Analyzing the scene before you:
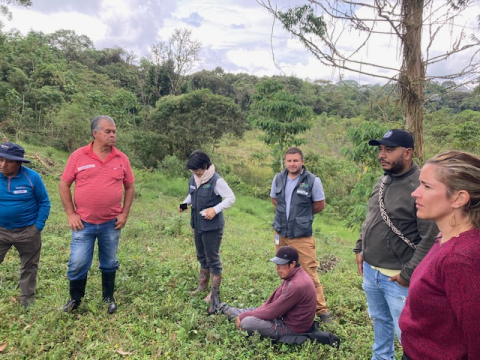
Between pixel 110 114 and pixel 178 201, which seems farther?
pixel 110 114

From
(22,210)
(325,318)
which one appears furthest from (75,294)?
(325,318)

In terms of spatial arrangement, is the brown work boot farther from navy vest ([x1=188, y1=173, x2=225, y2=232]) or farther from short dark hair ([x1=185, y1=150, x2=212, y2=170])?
short dark hair ([x1=185, y1=150, x2=212, y2=170])

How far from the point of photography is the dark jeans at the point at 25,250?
3.45m

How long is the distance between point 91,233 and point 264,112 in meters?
10.5

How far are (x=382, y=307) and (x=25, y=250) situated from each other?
3522mm

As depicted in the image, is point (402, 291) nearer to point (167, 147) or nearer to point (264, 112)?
point (264, 112)

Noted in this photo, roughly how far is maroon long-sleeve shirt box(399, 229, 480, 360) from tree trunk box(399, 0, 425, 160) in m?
2.57

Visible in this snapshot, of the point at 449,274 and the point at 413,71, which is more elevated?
the point at 413,71

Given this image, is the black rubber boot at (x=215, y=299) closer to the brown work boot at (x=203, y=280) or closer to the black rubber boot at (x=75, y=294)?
the brown work boot at (x=203, y=280)

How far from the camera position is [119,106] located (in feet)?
69.5

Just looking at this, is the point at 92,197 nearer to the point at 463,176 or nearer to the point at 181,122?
the point at 463,176

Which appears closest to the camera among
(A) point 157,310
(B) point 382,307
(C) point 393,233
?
(C) point 393,233

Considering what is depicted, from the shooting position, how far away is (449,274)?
136 cm

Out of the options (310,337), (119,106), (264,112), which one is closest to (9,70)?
(119,106)
